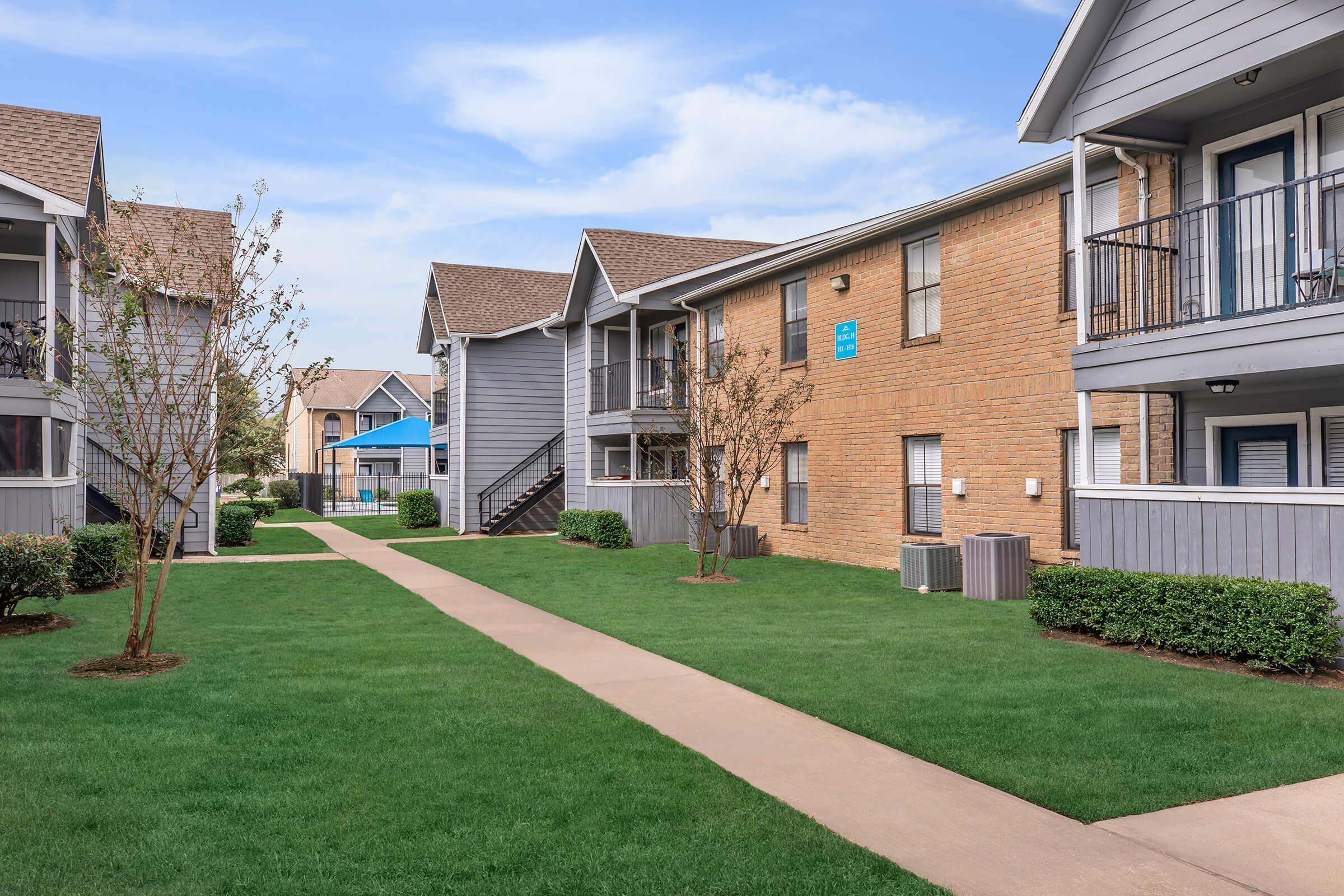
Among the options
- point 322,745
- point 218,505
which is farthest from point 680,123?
point 322,745

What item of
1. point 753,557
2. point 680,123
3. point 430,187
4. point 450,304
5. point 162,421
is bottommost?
point 753,557

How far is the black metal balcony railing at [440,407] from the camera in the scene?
32.0 meters

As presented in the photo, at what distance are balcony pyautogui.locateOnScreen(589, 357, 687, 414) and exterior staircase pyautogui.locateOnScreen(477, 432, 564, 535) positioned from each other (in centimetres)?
347

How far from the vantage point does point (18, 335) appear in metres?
15.2

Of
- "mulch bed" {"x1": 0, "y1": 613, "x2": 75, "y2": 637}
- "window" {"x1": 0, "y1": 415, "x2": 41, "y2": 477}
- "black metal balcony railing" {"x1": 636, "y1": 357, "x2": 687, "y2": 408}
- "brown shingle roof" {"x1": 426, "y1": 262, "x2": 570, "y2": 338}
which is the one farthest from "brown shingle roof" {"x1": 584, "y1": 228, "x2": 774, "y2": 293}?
"mulch bed" {"x1": 0, "y1": 613, "x2": 75, "y2": 637}

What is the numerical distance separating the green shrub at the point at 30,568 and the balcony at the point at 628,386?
41.3 ft

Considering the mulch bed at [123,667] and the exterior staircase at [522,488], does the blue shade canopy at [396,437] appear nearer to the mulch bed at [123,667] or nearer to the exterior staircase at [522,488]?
the exterior staircase at [522,488]

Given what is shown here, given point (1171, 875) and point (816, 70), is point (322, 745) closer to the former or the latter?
point (1171, 875)

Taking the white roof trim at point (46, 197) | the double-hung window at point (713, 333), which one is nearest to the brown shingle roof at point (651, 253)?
the double-hung window at point (713, 333)

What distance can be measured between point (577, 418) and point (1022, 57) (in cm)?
1819

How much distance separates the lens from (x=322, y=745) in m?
6.30

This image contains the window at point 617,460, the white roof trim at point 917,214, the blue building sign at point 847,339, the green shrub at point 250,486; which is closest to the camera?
the white roof trim at point 917,214

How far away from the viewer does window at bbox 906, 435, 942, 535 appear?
50.9 ft

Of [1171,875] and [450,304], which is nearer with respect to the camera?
[1171,875]
